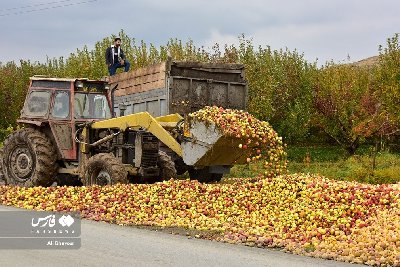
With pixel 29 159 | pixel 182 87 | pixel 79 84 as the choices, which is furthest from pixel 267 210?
pixel 29 159

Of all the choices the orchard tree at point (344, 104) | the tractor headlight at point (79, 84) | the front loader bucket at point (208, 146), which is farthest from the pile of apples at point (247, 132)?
the orchard tree at point (344, 104)

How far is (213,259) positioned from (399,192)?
230 inches

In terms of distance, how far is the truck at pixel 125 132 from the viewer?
47.0 feet

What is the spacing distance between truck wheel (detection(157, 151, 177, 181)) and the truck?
24 mm

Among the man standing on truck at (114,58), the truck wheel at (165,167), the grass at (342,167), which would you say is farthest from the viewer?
the man standing on truck at (114,58)

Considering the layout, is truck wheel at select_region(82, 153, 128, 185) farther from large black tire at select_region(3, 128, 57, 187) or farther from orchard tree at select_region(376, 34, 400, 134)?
orchard tree at select_region(376, 34, 400, 134)

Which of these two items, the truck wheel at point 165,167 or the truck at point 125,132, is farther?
the truck wheel at point 165,167

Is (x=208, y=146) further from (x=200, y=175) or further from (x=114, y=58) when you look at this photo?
(x=114, y=58)

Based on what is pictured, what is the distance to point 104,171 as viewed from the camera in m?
14.5

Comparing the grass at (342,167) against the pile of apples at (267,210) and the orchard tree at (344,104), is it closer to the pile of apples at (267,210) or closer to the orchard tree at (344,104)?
the orchard tree at (344,104)

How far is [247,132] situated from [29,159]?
19.0 ft

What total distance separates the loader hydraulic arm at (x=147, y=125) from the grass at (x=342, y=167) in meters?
6.76

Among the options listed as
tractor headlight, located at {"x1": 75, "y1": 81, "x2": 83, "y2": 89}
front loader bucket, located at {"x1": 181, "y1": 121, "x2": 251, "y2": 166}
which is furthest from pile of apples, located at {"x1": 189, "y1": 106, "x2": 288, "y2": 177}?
tractor headlight, located at {"x1": 75, "y1": 81, "x2": 83, "y2": 89}

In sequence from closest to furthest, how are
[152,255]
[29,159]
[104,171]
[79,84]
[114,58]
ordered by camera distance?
[152,255] → [104,171] → [79,84] → [29,159] → [114,58]
